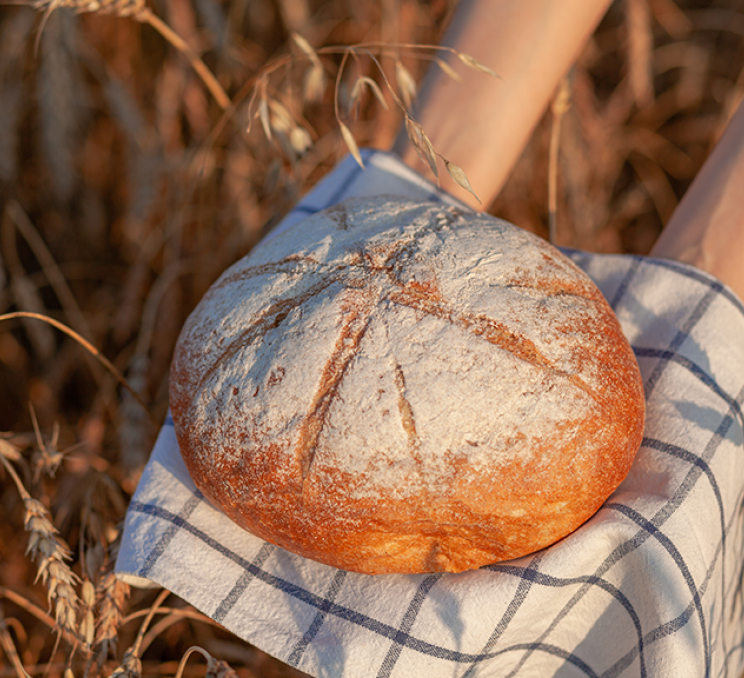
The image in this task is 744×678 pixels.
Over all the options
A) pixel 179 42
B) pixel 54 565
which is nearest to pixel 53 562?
pixel 54 565

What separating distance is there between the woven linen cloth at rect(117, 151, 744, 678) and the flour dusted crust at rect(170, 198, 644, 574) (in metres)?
0.08

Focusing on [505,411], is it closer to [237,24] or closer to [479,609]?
[479,609]

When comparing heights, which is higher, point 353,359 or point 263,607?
point 353,359

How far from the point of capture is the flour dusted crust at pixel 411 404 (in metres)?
0.83

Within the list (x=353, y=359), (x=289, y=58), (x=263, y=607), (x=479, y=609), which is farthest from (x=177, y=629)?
(x=289, y=58)

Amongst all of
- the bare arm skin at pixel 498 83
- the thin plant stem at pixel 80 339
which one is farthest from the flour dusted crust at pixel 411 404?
the bare arm skin at pixel 498 83

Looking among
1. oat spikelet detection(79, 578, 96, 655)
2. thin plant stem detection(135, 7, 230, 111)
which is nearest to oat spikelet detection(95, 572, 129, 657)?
oat spikelet detection(79, 578, 96, 655)

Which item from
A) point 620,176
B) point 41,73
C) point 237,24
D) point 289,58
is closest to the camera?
point 289,58

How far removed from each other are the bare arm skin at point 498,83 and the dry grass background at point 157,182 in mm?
271

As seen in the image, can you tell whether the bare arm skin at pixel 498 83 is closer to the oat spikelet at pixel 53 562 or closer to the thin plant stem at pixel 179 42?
the thin plant stem at pixel 179 42

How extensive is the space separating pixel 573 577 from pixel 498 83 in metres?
1.26

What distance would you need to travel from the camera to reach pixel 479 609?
91 centimetres

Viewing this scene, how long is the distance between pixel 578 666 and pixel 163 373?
5.07ft

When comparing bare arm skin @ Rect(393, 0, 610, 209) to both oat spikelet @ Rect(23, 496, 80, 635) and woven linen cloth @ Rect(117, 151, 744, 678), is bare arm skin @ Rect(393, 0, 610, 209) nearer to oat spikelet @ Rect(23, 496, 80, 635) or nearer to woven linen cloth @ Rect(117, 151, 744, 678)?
woven linen cloth @ Rect(117, 151, 744, 678)
